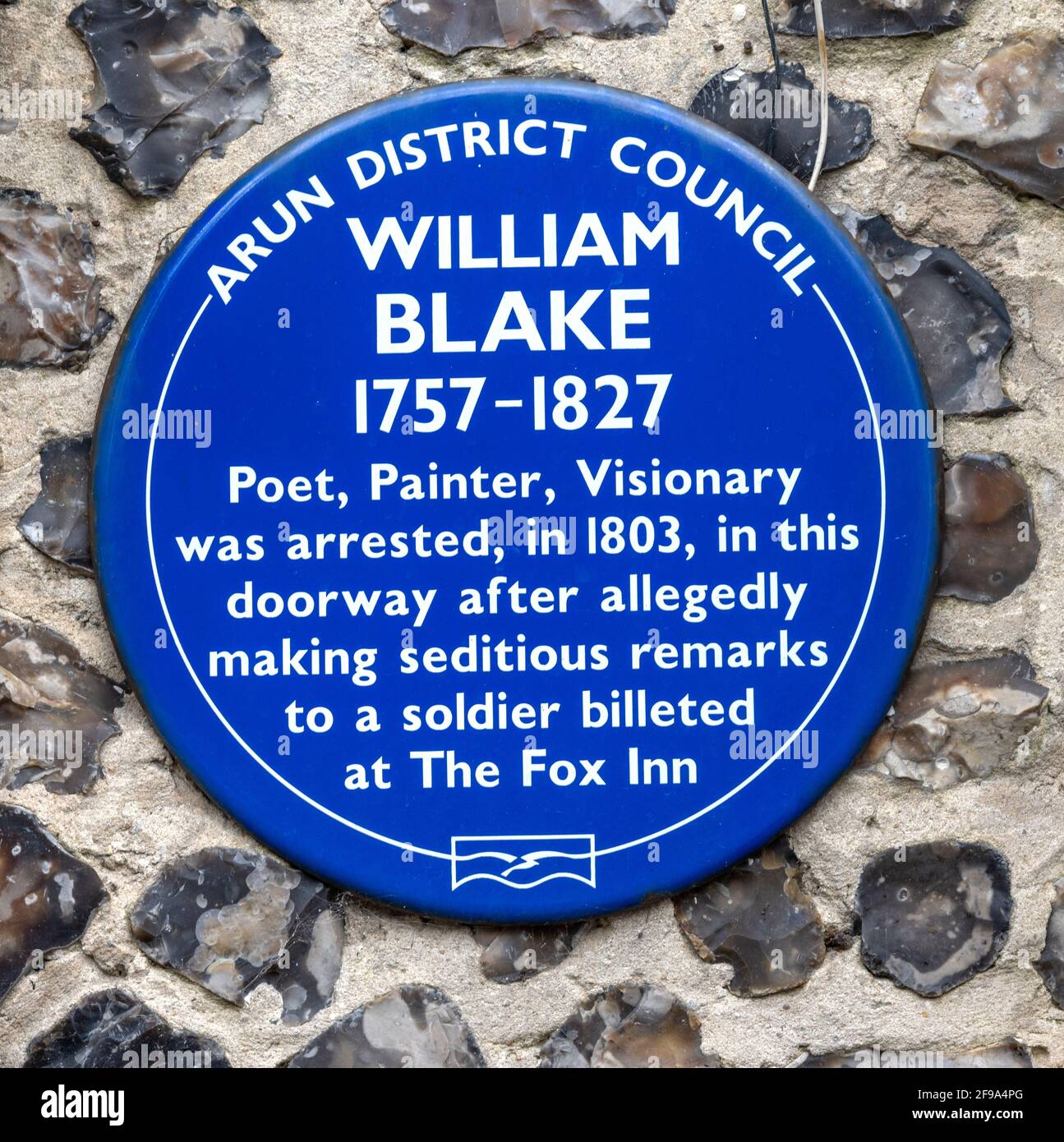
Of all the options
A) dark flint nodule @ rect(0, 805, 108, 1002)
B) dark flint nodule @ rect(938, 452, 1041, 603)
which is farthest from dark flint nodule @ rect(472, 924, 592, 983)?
dark flint nodule @ rect(938, 452, 1041, 603)

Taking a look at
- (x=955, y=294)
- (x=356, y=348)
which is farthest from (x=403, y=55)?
(x=955, y=294)

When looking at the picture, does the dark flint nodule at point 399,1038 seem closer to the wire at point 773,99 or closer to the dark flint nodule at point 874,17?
the wire at point 773,99

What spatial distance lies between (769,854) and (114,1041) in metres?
0.74

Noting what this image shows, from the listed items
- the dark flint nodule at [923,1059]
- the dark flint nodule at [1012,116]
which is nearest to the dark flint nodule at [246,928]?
the dark flint nodule at [923,1059]

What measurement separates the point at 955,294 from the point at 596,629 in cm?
54

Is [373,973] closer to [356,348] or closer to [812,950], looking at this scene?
[812,950]

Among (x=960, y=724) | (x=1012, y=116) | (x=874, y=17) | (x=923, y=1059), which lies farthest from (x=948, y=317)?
(x=923, y=1059)

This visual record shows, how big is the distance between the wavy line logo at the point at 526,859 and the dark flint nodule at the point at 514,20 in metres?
0.87

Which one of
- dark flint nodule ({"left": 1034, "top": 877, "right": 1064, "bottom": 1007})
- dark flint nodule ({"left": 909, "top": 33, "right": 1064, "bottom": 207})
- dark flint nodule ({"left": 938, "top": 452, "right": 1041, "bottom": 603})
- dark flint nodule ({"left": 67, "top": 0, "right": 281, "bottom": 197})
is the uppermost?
dark flint nodule ({"left": 67, "top": 0, "right": 281, "bottom": 197})

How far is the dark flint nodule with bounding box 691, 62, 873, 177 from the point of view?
1268mm

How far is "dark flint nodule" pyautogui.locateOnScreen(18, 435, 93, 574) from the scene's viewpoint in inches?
50.4

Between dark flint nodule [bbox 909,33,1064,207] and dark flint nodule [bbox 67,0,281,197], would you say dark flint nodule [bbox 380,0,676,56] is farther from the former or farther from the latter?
dark flint nodule [bbox 909,33,1064,207]

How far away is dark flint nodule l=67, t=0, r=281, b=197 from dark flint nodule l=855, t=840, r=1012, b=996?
3.56ft

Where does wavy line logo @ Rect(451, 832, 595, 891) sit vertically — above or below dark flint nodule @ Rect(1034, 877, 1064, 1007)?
above
